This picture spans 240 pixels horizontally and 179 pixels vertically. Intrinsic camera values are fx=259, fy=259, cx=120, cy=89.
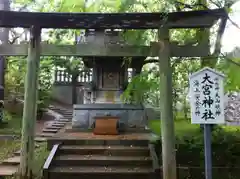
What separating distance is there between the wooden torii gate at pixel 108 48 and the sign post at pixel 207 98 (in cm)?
171

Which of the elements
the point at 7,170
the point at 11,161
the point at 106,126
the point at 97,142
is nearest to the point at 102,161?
the point at 97,142

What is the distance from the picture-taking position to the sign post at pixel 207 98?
3.70 m

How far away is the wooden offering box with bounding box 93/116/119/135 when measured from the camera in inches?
382

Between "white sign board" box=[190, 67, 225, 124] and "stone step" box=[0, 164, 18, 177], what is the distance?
15.8 ft

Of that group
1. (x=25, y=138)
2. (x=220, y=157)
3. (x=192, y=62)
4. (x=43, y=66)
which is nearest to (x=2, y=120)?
(x=43, y=66)

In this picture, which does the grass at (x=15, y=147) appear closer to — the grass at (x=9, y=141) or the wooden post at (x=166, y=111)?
the grass at (x=9, y=141)

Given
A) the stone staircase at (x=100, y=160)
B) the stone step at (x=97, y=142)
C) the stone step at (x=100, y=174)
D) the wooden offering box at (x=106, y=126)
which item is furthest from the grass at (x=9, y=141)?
the wooden offering box at (x=106, y=126)

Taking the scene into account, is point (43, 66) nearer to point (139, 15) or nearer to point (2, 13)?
point (2, 13)

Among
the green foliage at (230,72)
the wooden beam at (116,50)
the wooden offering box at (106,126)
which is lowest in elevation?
the wooden offering box at (106,126)

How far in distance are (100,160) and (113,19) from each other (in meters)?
3.67

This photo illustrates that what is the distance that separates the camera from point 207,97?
12.6 ft

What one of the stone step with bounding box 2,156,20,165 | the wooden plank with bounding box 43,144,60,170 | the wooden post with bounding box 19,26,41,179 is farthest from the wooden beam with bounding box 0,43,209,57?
the stone step with bounding box 2,156,20,165

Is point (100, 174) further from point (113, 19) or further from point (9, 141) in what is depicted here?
point (9, 141)

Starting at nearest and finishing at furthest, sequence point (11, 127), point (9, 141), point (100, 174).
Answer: point (100, 174) → point (9, 141) → point (11, 127)
